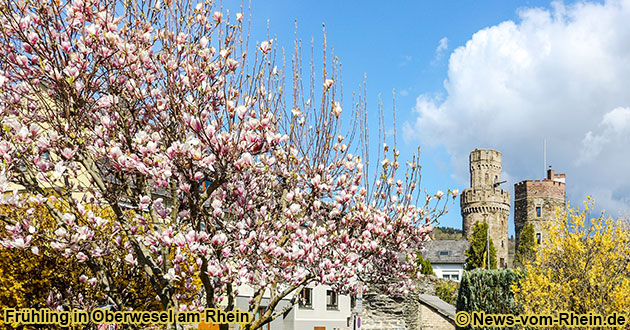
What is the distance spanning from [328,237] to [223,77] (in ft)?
9.42

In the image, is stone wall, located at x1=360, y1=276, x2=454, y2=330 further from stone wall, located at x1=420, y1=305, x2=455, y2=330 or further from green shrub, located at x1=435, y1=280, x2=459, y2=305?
Result: green shrub, located at x1=435, y1=280, x2=459, y2=305

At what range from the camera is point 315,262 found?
820 cm

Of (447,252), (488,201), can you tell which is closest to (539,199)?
(488,201)

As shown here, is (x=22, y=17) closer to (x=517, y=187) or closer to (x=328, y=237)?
(x=328, y=237)

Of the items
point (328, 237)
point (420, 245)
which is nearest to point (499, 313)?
point (420, 245)

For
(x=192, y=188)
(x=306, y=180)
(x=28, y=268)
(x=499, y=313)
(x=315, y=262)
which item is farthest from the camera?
(x=499, y=313)

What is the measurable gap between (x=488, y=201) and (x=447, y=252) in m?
9.56

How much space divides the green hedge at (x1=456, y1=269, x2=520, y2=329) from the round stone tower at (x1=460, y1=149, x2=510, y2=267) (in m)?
63.8

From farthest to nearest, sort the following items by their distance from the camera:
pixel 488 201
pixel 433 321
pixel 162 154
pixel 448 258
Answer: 1. pixel 488 201
2. pixel 448 258
3. pixel 433 321
4. pixel 162 154

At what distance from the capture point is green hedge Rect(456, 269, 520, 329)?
1541 centimetres

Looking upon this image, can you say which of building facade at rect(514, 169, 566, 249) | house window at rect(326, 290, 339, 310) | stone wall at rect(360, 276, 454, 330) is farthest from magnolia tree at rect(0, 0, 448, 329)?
building facade at rect(514, 169, 566, 249)

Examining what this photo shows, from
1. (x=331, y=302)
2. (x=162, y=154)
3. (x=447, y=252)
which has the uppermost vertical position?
(x=162, y=154)

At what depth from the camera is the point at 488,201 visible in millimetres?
78125

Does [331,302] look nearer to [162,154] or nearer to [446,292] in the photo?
[446,292]
